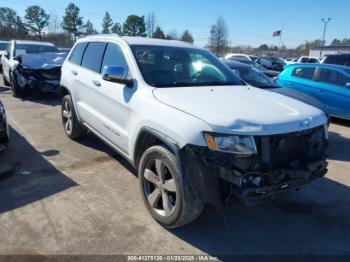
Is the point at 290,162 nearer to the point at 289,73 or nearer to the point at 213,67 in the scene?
the point at 213,67

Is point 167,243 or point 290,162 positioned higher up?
point 290,162

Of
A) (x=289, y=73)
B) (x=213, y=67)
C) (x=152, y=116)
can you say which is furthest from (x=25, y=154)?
(x=289, y=73)

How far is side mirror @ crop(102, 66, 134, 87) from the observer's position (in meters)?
3.46

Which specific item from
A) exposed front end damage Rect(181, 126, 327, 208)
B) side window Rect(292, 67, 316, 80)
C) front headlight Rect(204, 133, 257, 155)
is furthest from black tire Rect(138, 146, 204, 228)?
side window Rect(292, 67, 316, 80)

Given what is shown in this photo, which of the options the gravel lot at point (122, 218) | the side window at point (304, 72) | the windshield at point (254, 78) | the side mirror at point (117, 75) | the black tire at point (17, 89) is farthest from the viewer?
the black tire at point (17, 89)

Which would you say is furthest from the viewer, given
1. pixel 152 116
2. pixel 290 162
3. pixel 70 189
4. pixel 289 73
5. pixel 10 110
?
pixel 289 73

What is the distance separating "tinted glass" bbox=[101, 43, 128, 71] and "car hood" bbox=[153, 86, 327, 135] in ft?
2.79

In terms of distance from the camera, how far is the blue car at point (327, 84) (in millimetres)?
7917

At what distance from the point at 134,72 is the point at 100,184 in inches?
61.3

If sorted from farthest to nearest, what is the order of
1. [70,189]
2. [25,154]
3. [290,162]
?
[25,154] → [70,189] → [290,162]

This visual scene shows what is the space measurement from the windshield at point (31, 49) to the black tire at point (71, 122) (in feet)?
19.7

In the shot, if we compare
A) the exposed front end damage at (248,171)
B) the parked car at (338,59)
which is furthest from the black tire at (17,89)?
the parked car at (338,59)

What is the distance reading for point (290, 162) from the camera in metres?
2.91

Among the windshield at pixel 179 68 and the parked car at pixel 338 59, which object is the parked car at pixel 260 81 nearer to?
the windshield at pixel 179 68
